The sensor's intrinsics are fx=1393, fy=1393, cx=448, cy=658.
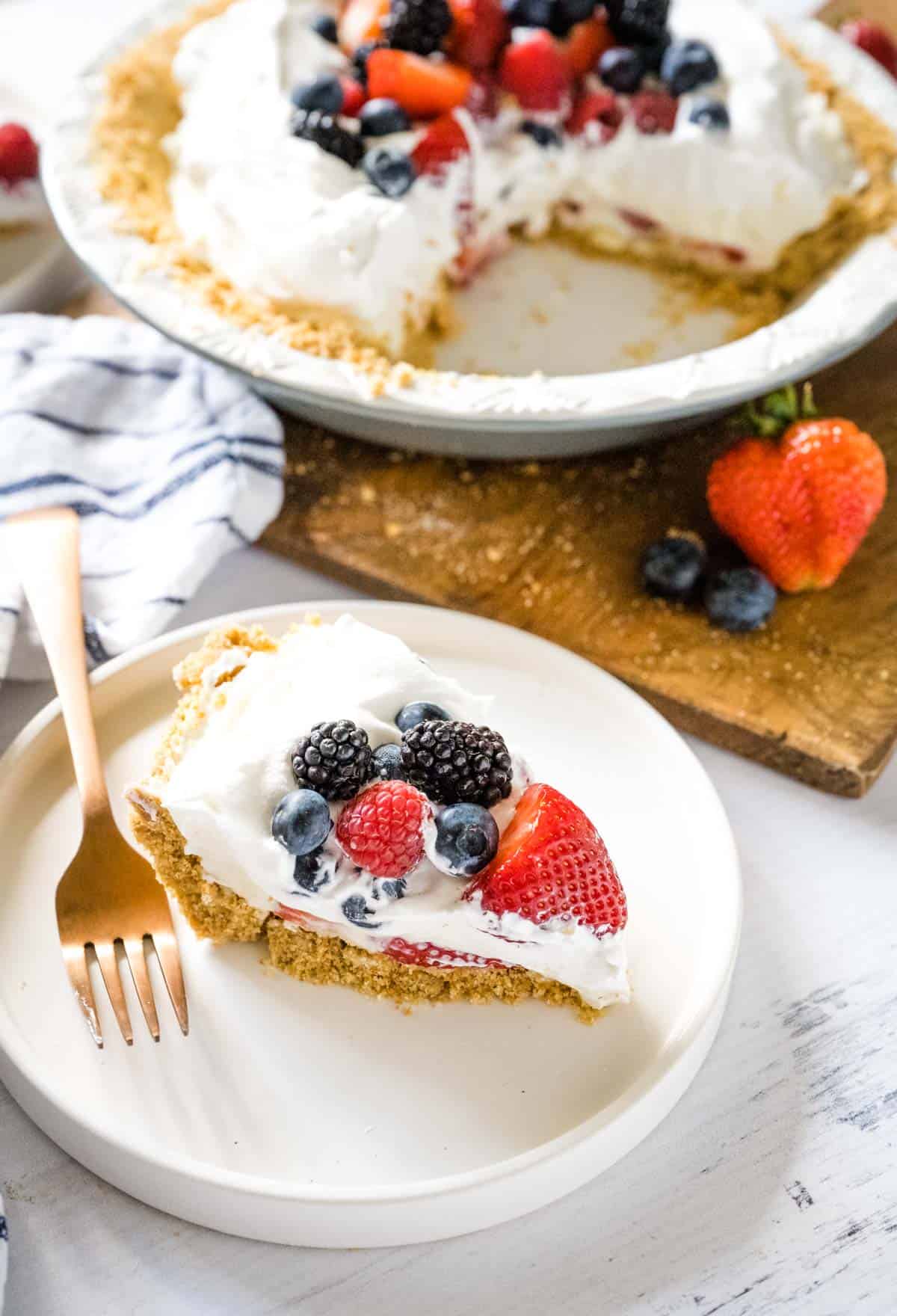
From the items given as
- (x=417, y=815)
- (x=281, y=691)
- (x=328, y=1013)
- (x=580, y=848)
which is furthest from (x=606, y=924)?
(x=281, y=691)

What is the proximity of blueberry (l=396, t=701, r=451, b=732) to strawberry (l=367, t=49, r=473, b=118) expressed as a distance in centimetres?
150

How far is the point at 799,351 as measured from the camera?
2254 mm

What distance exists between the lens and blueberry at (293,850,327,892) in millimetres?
1604

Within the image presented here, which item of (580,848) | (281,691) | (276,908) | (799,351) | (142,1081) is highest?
(799,351)

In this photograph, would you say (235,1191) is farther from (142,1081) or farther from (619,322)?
(619,322)

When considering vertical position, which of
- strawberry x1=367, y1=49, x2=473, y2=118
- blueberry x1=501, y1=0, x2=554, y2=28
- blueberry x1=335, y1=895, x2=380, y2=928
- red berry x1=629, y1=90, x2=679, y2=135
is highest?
blueberry x1=501, y1=0, x2=554, y2=28

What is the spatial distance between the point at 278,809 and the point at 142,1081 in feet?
1.16

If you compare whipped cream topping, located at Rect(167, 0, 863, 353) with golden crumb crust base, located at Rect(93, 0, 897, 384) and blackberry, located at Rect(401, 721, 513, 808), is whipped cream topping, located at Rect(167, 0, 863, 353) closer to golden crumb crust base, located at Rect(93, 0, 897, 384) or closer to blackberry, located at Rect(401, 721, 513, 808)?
golden crumb crust base, located at Rect(93, 0, 897, 384)

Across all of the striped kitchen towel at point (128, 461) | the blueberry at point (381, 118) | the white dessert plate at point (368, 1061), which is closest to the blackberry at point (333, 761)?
the white dessert plate at point (368, 1061)

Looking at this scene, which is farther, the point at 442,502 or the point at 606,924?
the point at 442,502

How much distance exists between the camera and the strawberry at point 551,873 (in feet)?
5.12

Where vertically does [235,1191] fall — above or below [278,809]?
below

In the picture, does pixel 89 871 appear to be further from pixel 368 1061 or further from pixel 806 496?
pixel 806 496

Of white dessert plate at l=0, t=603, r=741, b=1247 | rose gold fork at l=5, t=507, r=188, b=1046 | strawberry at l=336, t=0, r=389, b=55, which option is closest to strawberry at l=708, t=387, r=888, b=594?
white dessert plate at l=0, t=603, r=741, b=1247
